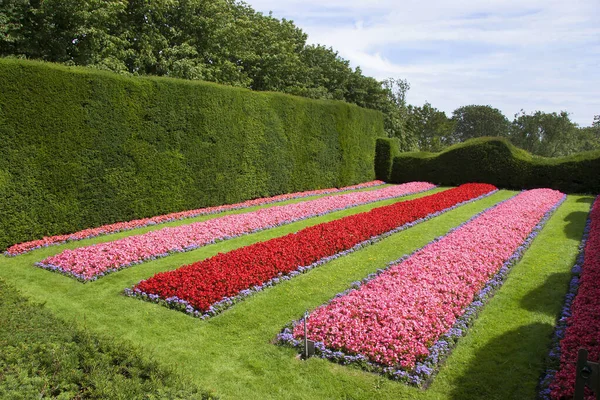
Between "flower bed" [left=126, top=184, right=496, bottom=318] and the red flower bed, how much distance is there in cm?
453

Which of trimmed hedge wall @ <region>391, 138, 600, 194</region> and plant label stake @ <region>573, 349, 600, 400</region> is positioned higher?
trimmed hedge wall @ <region>391, 138, 600, 194</region>

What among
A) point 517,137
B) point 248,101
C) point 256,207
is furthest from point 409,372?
point 517,137

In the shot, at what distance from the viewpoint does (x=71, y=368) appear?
354 cm

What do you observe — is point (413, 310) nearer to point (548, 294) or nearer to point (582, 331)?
point (582, 331)

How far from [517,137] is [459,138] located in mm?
23695

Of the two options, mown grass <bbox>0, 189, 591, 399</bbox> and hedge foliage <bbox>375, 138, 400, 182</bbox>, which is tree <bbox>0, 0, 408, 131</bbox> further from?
mown grass <bbox>0, 189, 591, 399</bbox>

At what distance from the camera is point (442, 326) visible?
5879mm

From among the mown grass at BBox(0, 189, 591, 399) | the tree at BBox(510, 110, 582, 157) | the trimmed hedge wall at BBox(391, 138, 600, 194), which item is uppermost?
the tree at BBox(510, 110, 582, 157)

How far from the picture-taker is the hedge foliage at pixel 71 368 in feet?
10.8

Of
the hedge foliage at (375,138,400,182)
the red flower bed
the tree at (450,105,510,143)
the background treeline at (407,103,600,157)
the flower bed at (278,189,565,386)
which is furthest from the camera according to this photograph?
the tree at (450,105,510,143)

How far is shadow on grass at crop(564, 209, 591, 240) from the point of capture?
11703mm

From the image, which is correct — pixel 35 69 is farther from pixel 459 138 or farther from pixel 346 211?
pixel 459 138

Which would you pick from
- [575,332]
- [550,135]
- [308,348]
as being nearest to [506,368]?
[575,332]

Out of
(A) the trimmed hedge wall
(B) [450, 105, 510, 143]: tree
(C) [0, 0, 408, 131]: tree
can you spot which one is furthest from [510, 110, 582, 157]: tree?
(A) the trimmed hedge wall
